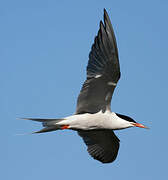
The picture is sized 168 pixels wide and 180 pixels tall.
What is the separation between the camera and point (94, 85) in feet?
28.6

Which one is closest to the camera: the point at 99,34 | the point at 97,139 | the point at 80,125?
the point at 99,34

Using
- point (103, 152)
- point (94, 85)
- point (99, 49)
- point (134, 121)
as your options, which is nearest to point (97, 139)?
point (103, 152)

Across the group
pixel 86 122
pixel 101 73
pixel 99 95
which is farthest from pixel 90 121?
pixel 101 73

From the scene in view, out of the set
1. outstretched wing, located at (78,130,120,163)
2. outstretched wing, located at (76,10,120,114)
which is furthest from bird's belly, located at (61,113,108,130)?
outstretched wing, located at (78,130,120,163)

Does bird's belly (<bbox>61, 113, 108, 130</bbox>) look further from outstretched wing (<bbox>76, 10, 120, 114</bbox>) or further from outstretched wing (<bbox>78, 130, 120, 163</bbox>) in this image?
outstretched wing (<bbox>78, 130, 120, 163</bbox>)

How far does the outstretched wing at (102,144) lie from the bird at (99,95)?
0.93 m

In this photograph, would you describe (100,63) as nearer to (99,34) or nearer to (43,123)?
(99,34)

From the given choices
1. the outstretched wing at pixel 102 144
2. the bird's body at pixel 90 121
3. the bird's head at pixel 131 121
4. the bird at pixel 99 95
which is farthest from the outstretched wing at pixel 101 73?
the outstretched wing at pixel 102 144

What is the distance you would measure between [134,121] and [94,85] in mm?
1349

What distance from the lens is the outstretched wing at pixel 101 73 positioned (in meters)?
8.27

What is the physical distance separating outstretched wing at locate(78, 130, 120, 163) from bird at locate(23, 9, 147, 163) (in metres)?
0.93

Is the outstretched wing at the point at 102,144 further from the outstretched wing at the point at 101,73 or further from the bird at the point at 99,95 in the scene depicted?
the outstretched wing at the point at 101,73

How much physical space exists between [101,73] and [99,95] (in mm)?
592

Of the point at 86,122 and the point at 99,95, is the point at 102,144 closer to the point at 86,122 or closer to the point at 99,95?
the point at 86,122
